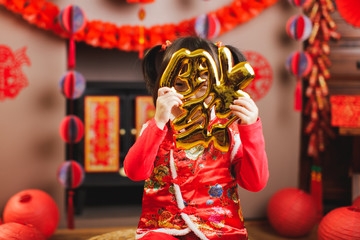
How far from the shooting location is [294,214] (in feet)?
6.15

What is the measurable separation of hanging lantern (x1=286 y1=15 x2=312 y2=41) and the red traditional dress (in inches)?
52.2

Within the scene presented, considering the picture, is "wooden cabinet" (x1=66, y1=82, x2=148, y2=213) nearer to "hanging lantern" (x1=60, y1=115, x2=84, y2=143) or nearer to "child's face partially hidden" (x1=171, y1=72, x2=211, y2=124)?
"hanging lantern" (x1=60, y1=115, x2=84, y2=143)

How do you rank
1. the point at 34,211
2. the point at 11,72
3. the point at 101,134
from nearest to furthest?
the point at 34,211 → the point at 11,72 → the point at 101,134

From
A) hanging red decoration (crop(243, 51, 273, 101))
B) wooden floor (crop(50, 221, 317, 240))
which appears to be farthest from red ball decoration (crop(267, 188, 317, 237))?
hanging red decoration (crop(243, 51, 273, 101))

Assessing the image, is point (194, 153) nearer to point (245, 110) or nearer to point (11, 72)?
point (245, 110)

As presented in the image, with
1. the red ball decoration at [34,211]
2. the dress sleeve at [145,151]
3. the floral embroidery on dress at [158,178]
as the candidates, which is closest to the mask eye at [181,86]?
the dress sleeve at [145,151]

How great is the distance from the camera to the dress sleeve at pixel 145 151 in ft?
2.82

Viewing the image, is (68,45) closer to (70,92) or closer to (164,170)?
(70,92)

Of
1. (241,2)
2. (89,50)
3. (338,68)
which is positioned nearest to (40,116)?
(89,50)

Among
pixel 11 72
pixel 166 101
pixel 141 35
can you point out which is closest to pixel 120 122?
pixel 141 35

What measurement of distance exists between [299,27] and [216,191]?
4.94 feet

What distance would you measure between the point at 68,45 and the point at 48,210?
1.04 meters

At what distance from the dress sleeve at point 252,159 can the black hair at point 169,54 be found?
22 centimetres

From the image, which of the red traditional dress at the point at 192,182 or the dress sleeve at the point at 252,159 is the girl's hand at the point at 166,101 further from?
the dress sleeve at the point at 252,159
